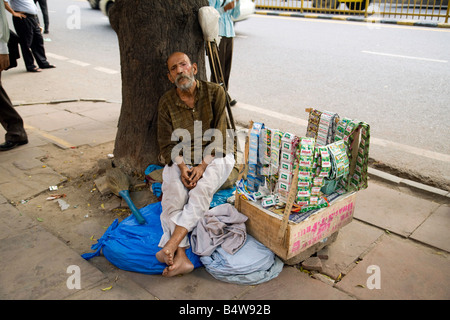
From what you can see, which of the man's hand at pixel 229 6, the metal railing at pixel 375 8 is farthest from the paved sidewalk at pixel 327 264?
the metal railing at pixel 375 8

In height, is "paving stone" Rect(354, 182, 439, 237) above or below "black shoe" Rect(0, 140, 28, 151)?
below

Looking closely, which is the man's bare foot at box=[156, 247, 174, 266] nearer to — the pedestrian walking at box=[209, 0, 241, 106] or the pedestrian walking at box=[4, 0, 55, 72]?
the pedestrian walking at box=[209, 0, 241, 106]

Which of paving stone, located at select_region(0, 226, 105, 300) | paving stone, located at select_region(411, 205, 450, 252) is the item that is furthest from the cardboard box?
paving stone, located at select_region(0, 226, 105, 300)

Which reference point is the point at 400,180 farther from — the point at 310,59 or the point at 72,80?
the point at 72,80

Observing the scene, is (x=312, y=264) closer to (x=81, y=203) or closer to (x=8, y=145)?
(x=81, y=203)

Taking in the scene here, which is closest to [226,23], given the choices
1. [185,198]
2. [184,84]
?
[184,84]

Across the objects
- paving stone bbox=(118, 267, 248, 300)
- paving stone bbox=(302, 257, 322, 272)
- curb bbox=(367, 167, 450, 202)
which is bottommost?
paving stone bbox=(118, 267, 248, 300)

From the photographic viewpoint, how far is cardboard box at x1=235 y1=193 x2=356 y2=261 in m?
2.69

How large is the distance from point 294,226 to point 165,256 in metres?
0.87

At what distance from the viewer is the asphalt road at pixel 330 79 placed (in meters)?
5.13

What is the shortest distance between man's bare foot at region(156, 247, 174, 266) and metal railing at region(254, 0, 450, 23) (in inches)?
477

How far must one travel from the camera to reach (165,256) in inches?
109
